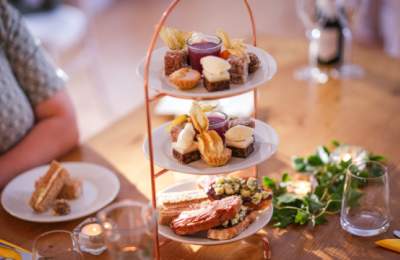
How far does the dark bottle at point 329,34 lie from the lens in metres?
2.30

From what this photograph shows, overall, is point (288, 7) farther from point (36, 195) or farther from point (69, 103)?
point (36, 195)

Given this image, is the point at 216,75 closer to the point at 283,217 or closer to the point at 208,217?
the point at 208,217

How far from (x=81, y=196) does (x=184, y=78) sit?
0.53 m

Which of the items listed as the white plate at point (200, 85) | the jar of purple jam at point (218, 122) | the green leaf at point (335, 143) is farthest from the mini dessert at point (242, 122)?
the green leaf at point (335, 143)

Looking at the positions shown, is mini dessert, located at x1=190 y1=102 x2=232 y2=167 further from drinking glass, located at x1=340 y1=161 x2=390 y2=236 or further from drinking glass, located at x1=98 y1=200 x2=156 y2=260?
drinking glass, located at x1=340 y1=161 x2=390 y2=236

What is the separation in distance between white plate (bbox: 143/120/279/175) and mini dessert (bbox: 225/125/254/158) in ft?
0.05

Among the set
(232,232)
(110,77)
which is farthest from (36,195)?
(110,77)

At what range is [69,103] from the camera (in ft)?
6.50

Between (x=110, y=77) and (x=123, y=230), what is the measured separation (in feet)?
10.9

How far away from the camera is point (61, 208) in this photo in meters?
1.59

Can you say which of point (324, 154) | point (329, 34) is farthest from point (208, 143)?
point (329, 34)

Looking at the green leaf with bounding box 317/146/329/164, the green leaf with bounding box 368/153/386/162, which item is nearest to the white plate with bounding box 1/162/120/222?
Result: the green leaf with bounding box 317/146/329/164

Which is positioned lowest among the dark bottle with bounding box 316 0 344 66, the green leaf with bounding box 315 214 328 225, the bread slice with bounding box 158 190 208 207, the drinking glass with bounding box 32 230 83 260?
the green leaf with bounding box 315 214 328 225

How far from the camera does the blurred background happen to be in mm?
3479
